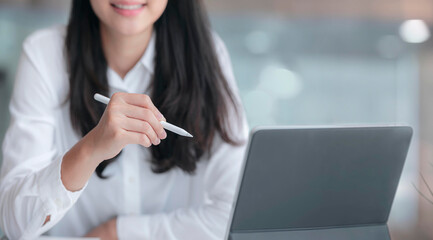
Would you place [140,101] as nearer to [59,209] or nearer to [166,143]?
[59,209]

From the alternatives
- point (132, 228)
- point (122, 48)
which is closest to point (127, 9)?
point (122, 48)

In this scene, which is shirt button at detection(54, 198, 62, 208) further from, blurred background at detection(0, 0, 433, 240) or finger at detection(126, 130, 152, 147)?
blurred background at detection(0, 0, 433, 240)

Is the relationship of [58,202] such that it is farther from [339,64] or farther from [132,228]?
[339,64]

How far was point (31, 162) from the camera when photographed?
129cm

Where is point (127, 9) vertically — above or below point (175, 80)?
above

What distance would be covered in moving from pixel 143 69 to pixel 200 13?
24cm

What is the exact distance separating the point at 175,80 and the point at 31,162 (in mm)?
451

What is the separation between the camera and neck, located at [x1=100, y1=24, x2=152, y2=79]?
151 centimetres

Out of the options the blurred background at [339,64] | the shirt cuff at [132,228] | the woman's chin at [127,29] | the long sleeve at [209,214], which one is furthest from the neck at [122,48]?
the blurred background at [339,64]

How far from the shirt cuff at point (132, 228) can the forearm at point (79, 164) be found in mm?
253

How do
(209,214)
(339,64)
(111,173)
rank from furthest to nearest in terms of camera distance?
(339,64) → (111,173) → (209,214)

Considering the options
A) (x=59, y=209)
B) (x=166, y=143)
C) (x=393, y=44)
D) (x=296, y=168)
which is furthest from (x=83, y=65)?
(x=393, y=44)

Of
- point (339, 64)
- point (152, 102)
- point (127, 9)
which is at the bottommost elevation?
point (339, 64)

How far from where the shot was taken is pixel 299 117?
3.42m
